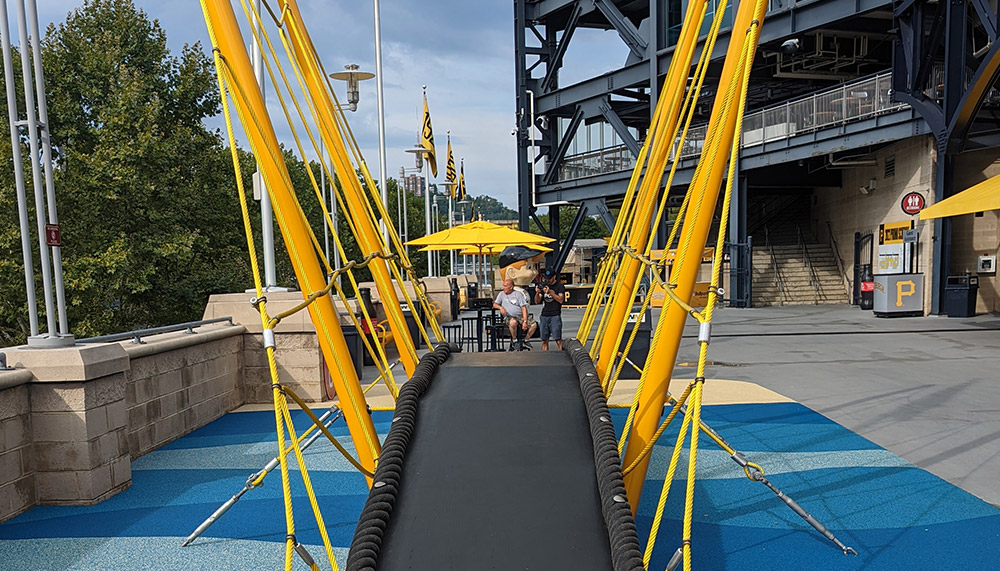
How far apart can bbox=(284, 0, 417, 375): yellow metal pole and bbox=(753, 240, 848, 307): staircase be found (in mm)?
21717

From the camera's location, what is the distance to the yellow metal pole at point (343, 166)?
3.69 metres

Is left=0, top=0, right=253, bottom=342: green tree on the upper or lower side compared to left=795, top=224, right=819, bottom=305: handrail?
upper

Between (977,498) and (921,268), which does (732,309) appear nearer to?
(921,268)

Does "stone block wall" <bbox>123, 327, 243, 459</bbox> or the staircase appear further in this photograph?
the staircase

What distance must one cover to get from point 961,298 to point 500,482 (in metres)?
19.2

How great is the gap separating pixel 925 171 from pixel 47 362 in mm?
21060

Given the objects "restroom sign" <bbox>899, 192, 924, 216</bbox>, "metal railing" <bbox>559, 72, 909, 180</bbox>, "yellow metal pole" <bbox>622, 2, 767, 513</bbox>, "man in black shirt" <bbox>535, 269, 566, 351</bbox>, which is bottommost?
"man in black shirt" <bbox>535, 269, 566, 351</bbox>

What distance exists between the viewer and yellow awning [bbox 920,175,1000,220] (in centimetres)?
1120

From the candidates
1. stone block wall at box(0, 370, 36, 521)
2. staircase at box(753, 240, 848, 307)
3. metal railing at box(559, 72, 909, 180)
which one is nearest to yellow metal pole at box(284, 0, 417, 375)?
stone block wall at box(0, 370, 36, 521)

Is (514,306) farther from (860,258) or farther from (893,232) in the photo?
(860,258)

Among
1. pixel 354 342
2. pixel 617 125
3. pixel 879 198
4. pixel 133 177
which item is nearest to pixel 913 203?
pixel 879 198

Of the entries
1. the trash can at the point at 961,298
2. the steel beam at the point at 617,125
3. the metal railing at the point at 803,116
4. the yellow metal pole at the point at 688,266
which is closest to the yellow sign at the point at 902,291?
the trash can at the point at 961,298

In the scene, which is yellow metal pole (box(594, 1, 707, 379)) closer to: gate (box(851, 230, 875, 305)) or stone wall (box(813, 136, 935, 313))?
stone wall (box(813, 136, 935, 313))

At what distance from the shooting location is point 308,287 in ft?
9.21
